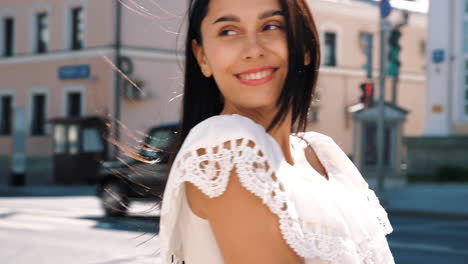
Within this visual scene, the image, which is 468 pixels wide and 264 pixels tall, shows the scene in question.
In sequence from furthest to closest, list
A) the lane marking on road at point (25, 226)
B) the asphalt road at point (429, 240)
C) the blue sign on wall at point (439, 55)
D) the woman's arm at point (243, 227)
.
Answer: the blue sign on wall at point (439, 55), the lane marking on road at point (25, 226), the asphalt road at point (429, 240), the woman's arm at point (243, 227)

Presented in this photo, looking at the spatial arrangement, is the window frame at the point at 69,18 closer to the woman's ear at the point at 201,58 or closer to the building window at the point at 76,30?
the building window at the point at 76,30

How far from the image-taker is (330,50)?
3372 cm

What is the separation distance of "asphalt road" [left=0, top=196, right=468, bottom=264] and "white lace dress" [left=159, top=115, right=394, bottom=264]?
4276 mm

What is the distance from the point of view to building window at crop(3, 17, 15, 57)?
101 ft

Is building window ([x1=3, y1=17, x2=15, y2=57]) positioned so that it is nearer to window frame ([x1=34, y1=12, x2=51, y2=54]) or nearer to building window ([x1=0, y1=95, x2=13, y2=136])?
window frame ([x1=34, y1=12, x2=51, y2=54])

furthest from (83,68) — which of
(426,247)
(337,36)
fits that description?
(426,247)

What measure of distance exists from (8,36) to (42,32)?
7.09 feet

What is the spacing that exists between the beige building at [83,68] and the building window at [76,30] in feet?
0.12

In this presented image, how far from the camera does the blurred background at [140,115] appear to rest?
11367 millimetres

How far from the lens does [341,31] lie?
33656mm

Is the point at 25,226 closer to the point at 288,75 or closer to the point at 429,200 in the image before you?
the point at 429,200

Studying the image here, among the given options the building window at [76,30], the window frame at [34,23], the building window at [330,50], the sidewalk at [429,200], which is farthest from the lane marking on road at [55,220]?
the building window at [330,50]

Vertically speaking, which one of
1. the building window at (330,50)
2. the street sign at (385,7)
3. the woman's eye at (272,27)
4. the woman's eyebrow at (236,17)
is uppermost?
the building window at (330,50)

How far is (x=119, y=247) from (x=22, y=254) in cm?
117
